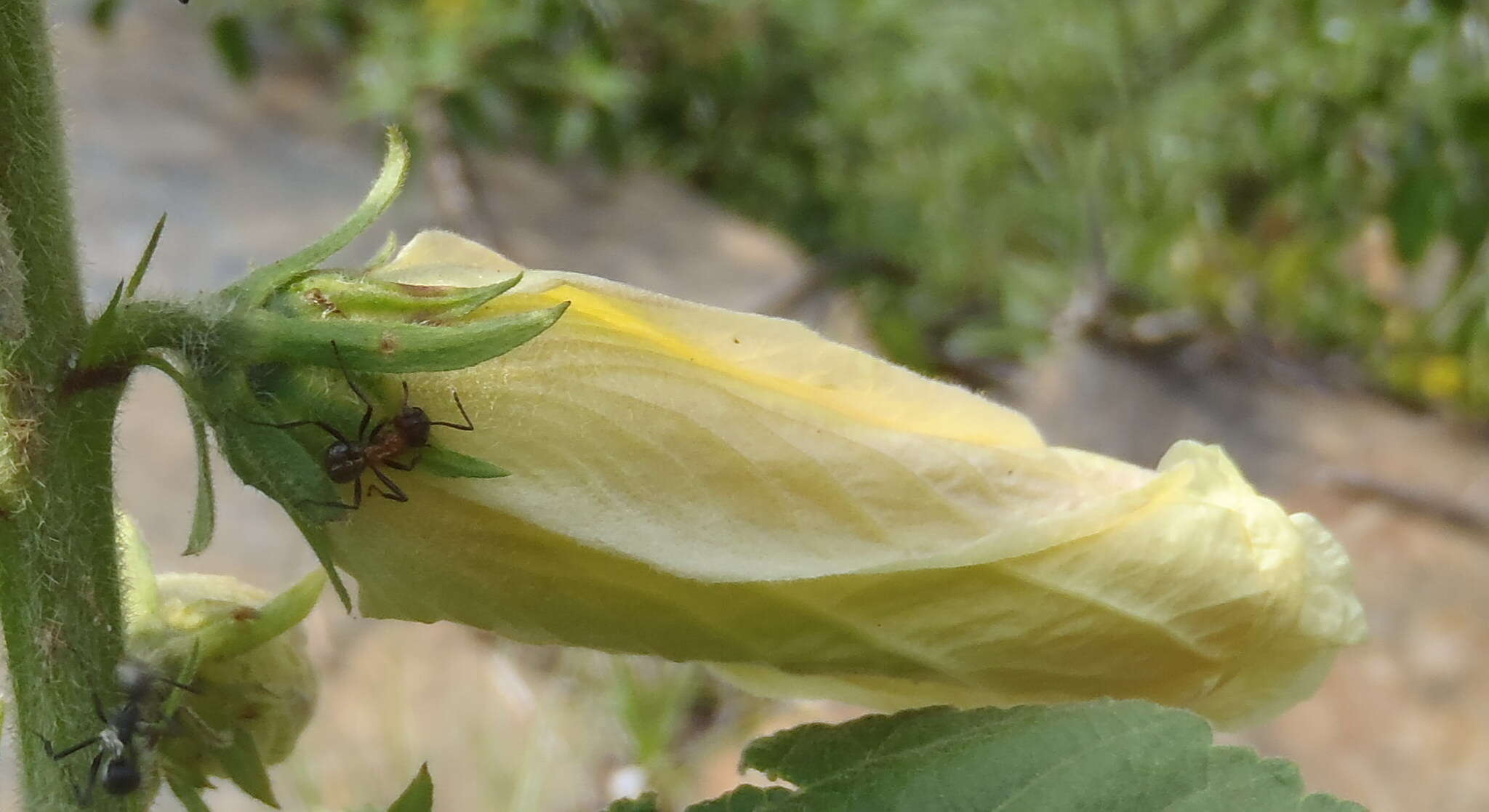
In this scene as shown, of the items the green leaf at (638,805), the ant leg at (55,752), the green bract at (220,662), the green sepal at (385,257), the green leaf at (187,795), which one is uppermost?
the green sepal at (385,257)

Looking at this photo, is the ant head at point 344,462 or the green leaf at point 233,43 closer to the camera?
the ant head at point 344,462

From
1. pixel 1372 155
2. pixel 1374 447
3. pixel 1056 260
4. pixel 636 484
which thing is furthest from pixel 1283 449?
pixel 636 484

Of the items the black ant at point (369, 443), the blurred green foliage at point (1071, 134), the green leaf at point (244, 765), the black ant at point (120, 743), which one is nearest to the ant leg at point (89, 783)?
the black ant at point (120, 743)

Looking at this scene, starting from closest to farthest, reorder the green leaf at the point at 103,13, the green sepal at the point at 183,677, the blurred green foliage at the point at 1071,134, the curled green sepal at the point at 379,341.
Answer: the curled green sepal at the point at 379,341, the green sepal at the point at 183,677, the blurred green foliage at the point at 1071,134, the green leaf at the point at 103,13

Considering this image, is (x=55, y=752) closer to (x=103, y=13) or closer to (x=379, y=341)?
(x=379, y=341)

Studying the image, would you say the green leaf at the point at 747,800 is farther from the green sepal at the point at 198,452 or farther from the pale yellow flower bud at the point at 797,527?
the green sepal at the point at 198,452

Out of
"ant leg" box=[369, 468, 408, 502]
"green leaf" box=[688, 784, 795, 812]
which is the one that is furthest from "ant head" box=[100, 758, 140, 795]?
"green leaf" box=[688, 784, 795, 812]
